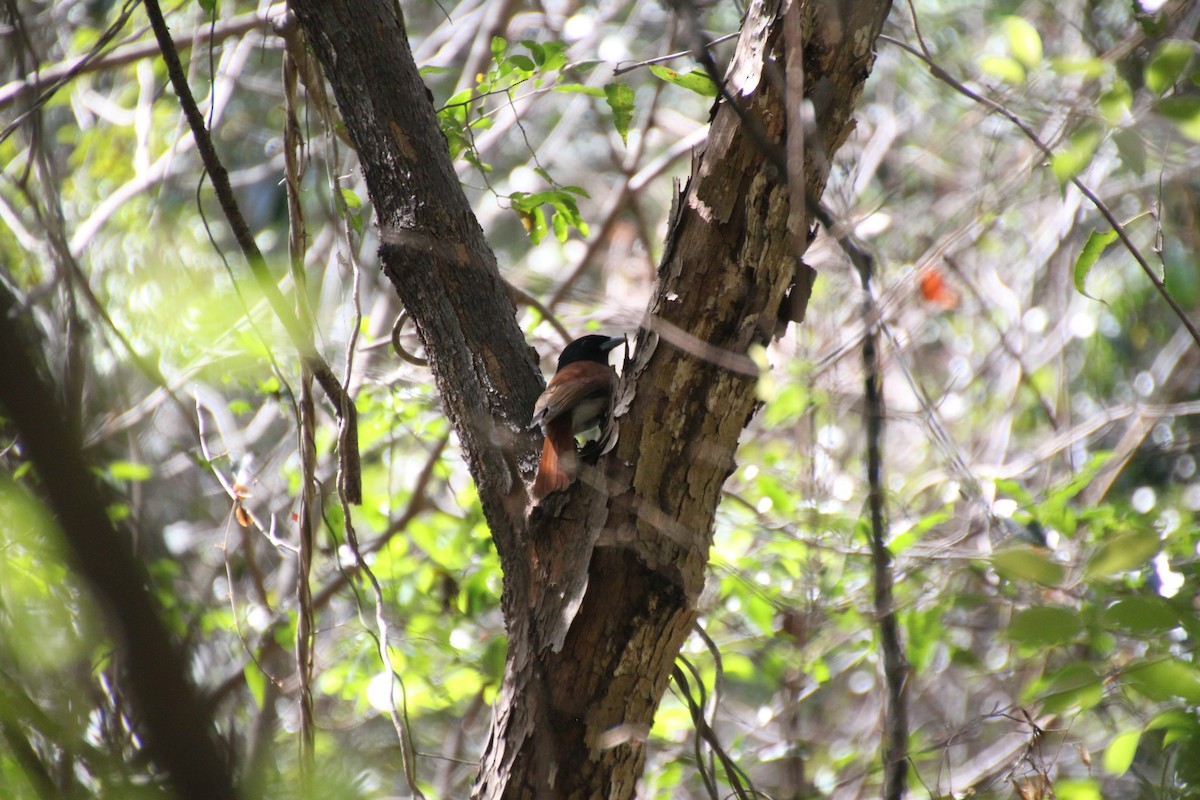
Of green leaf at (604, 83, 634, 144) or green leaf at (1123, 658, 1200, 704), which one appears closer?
green leaf at (1123, 658, 1200, 704)

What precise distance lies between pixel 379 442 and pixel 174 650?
4685 mm

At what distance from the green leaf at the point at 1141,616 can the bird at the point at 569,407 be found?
1010mm

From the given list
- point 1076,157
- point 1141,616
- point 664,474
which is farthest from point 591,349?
point 1141,616

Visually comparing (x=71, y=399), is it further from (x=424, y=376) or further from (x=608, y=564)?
(x=424, y=376)

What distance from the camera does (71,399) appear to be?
0.74 m

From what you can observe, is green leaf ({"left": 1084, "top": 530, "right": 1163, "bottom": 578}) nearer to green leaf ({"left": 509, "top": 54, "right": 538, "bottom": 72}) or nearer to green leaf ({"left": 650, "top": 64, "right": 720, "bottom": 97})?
green leaf ({"left": 650, "top": 64, "right": 720, "bottom": 97})

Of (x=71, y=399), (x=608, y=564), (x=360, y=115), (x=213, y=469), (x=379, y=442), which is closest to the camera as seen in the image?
(x=71, y=399)

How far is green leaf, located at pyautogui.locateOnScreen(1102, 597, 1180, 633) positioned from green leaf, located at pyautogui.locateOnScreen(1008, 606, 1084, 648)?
55 mm

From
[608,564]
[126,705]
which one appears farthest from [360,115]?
[126,705]

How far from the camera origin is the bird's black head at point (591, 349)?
160 inches

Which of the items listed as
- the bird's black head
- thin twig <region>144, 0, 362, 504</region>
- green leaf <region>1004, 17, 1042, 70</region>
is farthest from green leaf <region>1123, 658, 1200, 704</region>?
the bird's black head

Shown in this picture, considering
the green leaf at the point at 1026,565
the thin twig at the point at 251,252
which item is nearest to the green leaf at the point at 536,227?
the thin twig at the point at 251,252

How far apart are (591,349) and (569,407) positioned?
52.6 inches

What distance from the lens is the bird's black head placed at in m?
4.06
